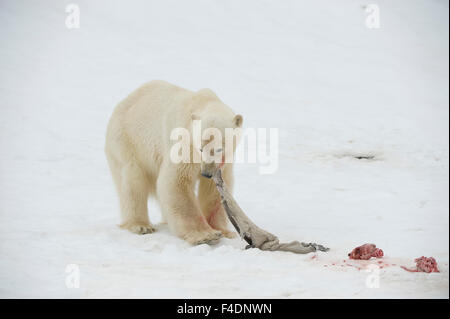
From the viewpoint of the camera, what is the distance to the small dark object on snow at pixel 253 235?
4590 mm

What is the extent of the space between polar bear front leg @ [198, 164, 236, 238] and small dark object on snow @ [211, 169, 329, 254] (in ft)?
1.55

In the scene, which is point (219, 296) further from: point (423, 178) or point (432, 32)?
point (432, 32)

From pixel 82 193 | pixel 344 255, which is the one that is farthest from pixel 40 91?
pixel 344 255

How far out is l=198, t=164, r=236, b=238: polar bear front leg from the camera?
5.35 meters

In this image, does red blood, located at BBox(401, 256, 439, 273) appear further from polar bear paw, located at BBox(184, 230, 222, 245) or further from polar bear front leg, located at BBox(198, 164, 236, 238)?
polar bear front leg, located at BBox(198, 164, 236, 238)

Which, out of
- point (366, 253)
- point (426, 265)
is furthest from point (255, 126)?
point (426, 265)

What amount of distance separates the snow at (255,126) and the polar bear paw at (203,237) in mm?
98

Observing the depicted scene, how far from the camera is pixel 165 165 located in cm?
516

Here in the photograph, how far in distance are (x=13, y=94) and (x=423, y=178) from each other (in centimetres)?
925

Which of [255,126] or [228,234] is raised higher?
[255,126]

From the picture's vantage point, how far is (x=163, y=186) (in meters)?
5.13

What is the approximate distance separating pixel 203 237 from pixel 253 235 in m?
0.51

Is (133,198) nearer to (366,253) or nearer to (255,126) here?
(366,253)

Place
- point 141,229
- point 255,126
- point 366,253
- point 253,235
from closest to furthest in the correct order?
point 366,253, point 253,235, point 141,229, point 255,126
